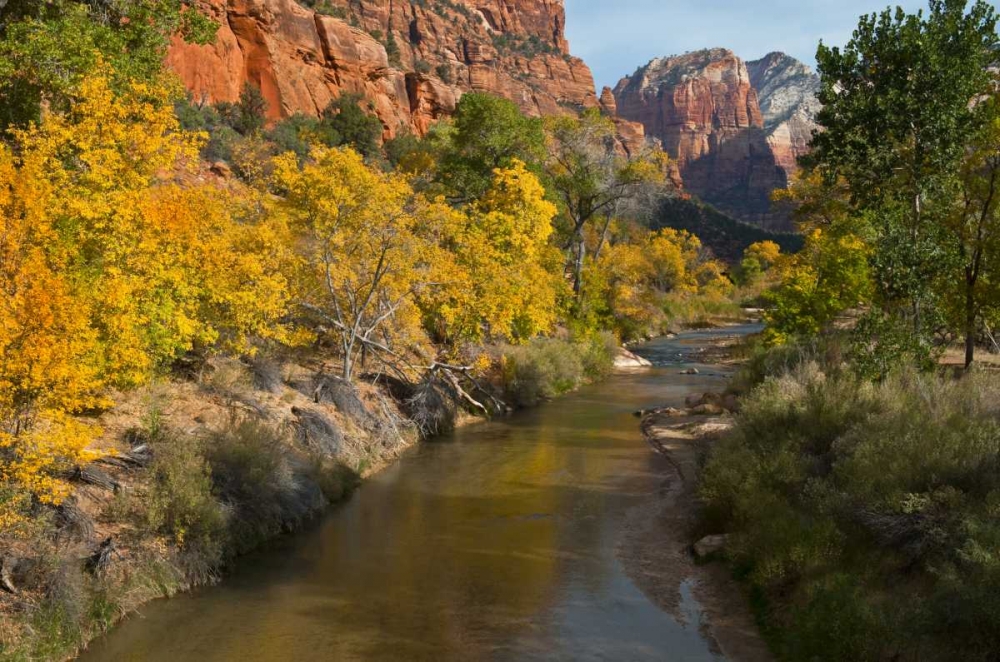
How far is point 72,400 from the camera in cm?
1014

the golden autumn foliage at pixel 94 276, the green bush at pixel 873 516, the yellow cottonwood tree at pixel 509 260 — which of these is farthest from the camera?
the yellow cottonwood tree at pixel 509 260

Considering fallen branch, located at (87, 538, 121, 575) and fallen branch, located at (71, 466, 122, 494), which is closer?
fallen branch, located at (87, 538, 121, 575)

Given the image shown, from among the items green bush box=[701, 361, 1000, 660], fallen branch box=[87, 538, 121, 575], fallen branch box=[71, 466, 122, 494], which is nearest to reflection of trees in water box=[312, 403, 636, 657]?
green bush box=[701, 361, 1000, 660]

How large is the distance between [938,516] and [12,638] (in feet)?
36.2

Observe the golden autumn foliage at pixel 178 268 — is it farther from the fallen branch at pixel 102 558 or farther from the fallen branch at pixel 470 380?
the fallen branch at pixel 102 558

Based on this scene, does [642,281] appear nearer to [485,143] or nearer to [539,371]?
[485,143]

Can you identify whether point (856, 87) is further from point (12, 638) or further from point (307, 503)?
point (12, 638)

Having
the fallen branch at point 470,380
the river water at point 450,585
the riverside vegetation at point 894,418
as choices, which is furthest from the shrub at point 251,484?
the fallen branch at point 470,380

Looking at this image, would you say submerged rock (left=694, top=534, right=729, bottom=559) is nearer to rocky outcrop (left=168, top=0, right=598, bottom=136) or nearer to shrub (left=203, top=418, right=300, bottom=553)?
shrub (left=203, top=418, right=300, bottom=553)

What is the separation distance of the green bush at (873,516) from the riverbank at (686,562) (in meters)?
0.41

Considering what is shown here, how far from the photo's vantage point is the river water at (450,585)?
9539 millimetres

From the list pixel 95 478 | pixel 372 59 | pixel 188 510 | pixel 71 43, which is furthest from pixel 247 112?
Result: pixel 188 510

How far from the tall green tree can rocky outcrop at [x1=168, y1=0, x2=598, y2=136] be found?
129 feet

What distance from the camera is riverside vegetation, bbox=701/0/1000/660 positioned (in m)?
8.07
